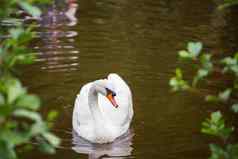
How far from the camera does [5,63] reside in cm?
253

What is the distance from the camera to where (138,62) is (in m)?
11.5

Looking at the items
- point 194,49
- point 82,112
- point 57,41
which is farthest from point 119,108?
point 194,49

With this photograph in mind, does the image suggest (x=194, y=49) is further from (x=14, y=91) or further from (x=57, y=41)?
(x=57, y=41)

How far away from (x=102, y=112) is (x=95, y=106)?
0.96 feet

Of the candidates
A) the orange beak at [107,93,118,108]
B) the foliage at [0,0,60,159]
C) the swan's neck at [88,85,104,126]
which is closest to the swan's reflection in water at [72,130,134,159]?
the swan's neck at [88,85,104,126]

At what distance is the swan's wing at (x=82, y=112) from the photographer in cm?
885

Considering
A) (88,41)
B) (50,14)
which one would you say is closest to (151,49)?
(88,41)

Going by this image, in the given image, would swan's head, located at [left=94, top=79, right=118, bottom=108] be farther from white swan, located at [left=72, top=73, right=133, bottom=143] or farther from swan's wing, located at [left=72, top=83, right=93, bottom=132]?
swan's wing, located at [left=72, top=83, right=93, bottom=132]

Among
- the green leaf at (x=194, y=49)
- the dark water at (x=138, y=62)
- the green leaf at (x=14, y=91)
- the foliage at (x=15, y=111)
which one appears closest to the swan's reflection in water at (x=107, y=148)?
the dark water at (x=138, y=62)

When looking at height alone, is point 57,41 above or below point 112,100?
above

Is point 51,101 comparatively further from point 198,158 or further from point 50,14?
point 50,14

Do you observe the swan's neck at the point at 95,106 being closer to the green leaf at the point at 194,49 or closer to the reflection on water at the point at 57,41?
the reflection on water at the point at 57,41

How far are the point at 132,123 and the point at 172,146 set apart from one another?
1107mm

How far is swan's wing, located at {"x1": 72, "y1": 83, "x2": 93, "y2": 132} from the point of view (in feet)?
29.0
